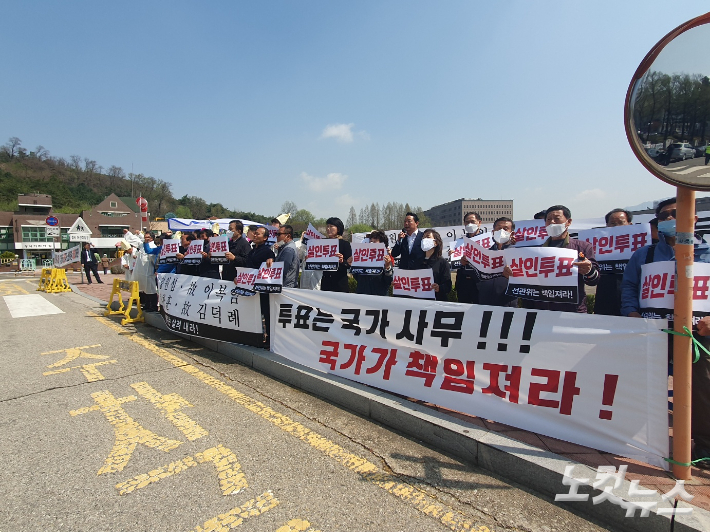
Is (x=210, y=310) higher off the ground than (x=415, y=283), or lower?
lower

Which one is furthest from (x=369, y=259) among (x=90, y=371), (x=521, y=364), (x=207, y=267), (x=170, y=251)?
(x=170, y=251)

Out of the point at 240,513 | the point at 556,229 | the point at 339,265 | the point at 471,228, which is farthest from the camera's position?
the point at 339,265

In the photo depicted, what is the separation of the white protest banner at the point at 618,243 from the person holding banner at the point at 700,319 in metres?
1.50

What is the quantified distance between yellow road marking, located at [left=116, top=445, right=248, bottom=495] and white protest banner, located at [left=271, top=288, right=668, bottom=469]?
151 centimetres

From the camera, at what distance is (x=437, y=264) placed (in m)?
4.78

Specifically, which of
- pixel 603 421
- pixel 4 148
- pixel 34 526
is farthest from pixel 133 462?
pixel 4 148

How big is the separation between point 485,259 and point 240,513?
3.23 m

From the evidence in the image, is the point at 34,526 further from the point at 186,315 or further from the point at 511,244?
the point at 511,244

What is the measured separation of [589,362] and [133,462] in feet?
11.2

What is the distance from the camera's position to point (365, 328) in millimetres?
3947

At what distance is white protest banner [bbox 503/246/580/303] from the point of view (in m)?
3.28

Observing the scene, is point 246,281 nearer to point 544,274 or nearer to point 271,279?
point 271,279

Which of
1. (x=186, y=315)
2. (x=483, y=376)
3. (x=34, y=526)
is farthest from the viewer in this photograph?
(x=186, y=315)

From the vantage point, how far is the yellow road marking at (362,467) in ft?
7.31
